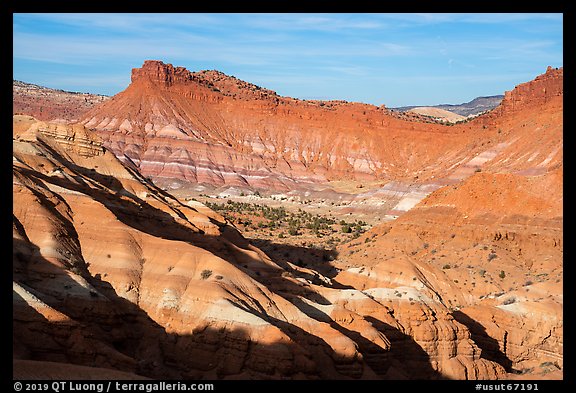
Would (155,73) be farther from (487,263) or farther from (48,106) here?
(487,263)

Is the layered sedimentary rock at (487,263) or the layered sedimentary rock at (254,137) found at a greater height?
the layered sedimentary rock at (254,137)

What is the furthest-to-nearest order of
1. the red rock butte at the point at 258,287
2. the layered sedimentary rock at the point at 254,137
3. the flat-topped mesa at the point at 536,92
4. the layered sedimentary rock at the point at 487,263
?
the layered sedimentary rock at the point at 254,137
the flat-topped mesa at the point at 536,92
the layered sedimentary rock at the point at 487,263
the red rock butte at the point at 258,287

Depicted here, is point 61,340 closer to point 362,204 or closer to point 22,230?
point 22,230

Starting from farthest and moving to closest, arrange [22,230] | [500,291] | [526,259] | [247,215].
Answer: [247,215]
[526,259]
[500,291]
[22,230]

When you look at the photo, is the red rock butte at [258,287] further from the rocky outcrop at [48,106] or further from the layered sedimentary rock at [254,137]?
the rocky outcrop at [48,106]

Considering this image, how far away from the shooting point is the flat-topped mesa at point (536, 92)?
10844 centimetres

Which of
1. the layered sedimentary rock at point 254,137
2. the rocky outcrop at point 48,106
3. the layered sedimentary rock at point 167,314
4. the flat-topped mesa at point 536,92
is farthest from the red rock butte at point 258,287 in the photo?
the rocky outcrop at point 48,106

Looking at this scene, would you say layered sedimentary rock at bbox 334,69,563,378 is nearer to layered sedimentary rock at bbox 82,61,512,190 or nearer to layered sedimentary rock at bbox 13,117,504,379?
layered sedimentary rock at bbox 13,117,504,379

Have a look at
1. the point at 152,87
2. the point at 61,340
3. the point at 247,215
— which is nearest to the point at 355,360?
the point at 61,340

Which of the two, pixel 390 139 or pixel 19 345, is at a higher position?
pixel 390 139

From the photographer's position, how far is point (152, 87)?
138 m

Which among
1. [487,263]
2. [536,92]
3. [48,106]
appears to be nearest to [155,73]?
[48,106]

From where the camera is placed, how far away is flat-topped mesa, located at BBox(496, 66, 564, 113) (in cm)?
10844

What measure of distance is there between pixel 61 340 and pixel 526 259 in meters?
35.4
